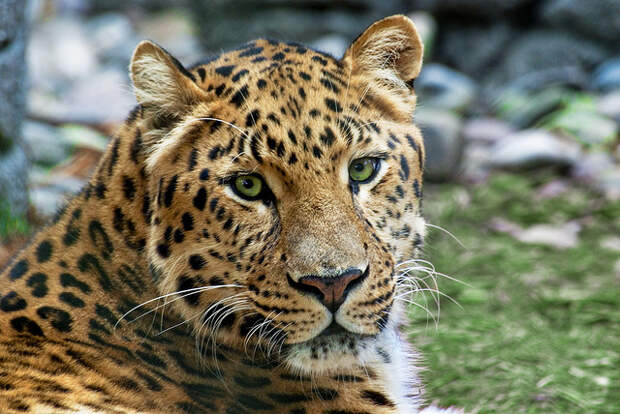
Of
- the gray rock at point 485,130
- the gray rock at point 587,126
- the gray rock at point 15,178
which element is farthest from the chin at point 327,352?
the gray rock at point 485,130

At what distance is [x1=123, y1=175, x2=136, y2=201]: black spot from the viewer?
366 centimetres

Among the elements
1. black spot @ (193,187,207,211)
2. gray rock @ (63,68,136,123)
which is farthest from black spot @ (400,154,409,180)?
gray rock @ (63,68,136,123)

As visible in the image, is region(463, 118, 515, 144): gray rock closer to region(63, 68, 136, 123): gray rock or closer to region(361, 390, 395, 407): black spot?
region(63, 68, 136, 123): gray rock

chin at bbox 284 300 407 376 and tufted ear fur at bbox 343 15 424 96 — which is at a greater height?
tufted ear fur at bbox 343 15 424 96

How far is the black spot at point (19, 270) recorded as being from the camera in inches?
142

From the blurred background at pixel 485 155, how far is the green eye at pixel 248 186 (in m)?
1.08

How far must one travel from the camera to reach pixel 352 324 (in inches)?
135

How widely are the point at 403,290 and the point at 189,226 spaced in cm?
128

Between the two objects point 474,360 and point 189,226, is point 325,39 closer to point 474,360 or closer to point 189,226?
point 474,360

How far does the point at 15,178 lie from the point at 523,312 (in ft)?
17.1

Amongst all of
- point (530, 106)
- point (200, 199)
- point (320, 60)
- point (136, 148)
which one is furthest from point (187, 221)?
point (530, 106)

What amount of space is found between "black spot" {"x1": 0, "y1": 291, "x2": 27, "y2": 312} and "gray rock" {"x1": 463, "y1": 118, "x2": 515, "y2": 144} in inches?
373

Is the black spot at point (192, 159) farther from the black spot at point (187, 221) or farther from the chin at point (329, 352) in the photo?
the chin at point (329, 352)

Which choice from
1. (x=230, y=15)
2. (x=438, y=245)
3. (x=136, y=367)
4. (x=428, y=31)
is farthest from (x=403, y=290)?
(x=230, y=15)
